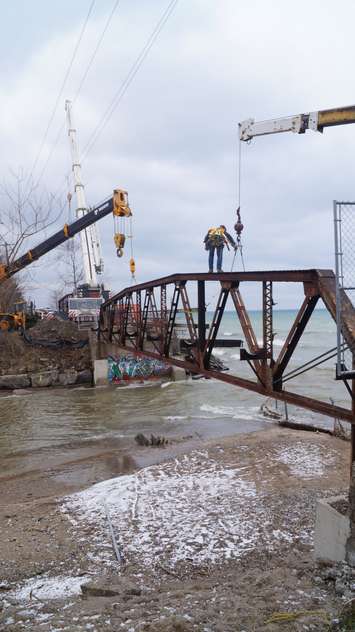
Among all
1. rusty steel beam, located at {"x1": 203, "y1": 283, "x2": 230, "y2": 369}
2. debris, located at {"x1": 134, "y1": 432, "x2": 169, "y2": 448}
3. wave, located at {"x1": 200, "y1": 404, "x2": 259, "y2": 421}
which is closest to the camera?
rusty steel beam, located at {"x1": 203, "y1": 283, "x2": 230, "y2": 369}

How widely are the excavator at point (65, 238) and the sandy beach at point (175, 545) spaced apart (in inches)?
650

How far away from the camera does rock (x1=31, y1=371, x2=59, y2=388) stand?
92.8 feet

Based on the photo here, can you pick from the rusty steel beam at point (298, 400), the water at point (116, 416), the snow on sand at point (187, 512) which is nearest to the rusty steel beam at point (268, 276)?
the rusty steel beam at point (298, 400)

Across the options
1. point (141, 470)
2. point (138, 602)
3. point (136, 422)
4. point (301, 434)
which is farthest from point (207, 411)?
point (138, 602)

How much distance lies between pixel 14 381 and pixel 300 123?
77.5ft

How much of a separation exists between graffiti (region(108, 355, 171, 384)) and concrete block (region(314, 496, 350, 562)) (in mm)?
23797

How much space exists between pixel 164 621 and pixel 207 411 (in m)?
16.2

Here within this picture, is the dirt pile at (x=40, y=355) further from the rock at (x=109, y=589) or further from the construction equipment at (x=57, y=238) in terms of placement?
the rock at (x=109, y=589)

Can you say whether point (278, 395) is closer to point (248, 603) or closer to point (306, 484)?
point (248, 603)

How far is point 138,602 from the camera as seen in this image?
5363 mm

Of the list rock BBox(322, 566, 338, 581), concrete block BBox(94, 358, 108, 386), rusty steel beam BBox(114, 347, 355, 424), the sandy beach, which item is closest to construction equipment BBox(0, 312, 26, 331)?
concrete block BBox(94, 358, 108, 386)

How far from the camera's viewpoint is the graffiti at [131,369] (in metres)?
29.1

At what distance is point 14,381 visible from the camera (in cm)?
2789

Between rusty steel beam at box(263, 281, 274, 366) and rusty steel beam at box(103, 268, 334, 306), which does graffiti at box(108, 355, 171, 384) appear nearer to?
rusty steel beam at box(103, 268, 334, 306)
